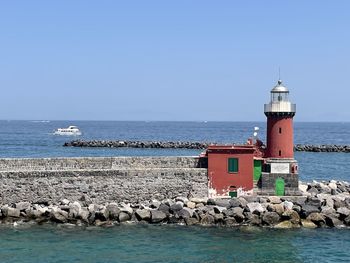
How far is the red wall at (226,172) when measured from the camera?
2473 cm

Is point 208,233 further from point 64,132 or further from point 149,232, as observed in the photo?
point 64,132

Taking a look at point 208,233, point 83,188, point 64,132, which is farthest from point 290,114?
point 64,132

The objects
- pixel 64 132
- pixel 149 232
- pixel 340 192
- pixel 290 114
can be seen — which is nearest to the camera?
pixel 149 232

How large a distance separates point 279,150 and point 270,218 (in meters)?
3.72

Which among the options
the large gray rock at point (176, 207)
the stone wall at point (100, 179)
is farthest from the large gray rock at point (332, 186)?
the large gray rock at point (176, 207)

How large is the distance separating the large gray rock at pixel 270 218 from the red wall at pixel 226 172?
2350mm

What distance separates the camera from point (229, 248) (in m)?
19.8

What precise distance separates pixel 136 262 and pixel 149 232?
316cm

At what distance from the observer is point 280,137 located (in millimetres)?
25312

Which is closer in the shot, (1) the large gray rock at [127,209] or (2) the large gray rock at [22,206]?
(1) the large gray rock at [127,209]

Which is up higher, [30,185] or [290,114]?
[290,114]

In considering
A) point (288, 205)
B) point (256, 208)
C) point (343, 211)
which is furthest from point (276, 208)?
point (343, 211)

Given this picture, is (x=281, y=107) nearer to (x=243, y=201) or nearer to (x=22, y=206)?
(x=243, y=201)

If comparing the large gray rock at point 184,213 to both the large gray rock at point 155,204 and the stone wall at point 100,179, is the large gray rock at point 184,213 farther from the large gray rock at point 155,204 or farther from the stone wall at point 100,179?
the stone wall at point 100,179
